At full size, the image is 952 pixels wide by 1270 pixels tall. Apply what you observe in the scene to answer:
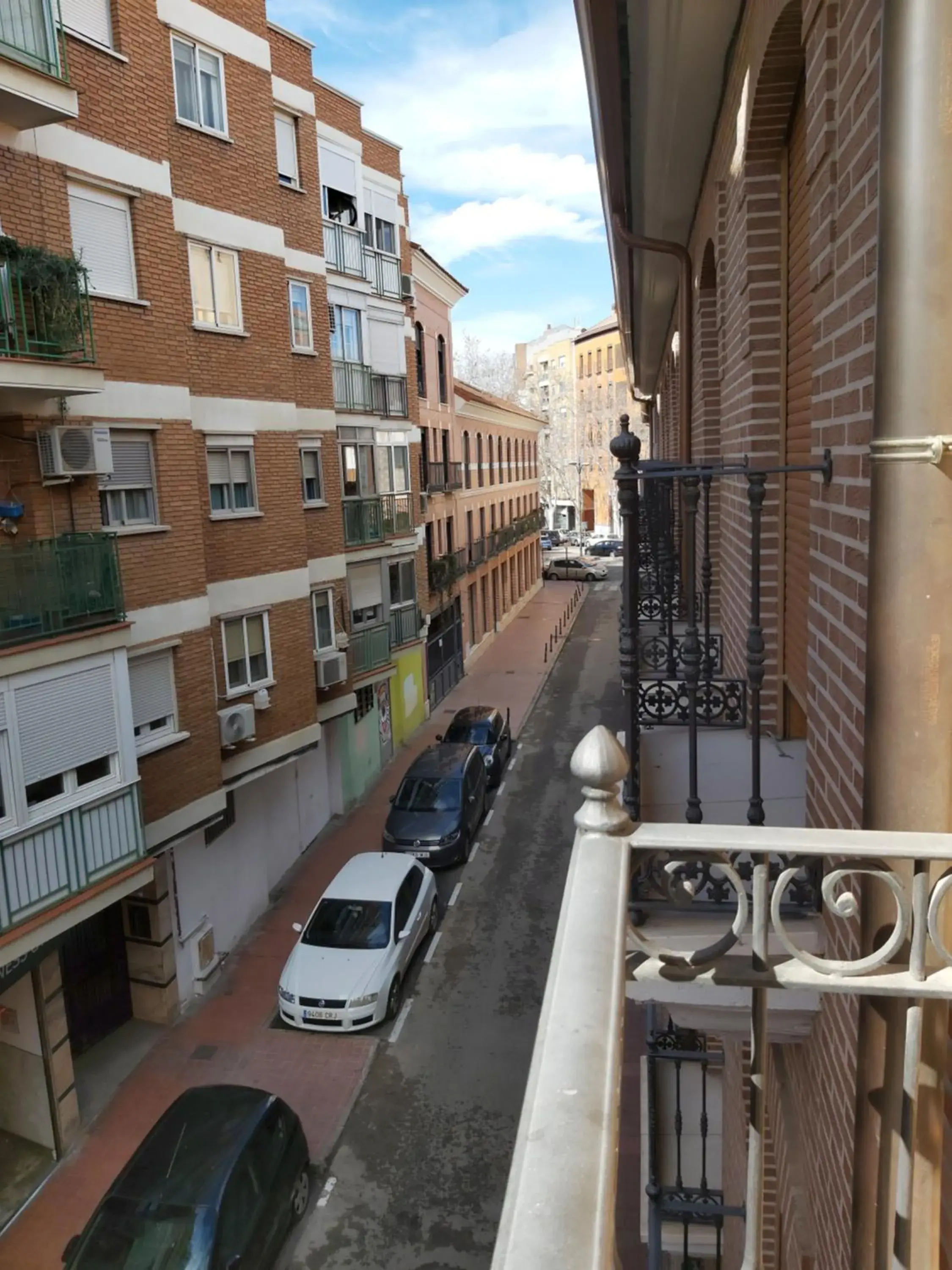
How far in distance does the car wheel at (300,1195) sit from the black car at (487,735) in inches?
419

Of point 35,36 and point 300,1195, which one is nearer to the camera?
point 35,36

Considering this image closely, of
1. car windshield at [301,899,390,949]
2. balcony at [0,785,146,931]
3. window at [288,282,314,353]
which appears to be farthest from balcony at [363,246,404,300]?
balcony at [0,785,146,931]

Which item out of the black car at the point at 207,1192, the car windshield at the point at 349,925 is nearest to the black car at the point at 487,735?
the car windshield at the point at 349,925

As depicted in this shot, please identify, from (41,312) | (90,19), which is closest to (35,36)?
(90,19)

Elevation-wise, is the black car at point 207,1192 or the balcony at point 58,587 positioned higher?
the balcony at point 58,587

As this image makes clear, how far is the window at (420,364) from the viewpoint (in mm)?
24438

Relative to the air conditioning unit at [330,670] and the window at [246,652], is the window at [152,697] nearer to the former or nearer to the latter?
the window at [246,652]

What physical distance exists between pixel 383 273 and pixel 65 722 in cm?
1305

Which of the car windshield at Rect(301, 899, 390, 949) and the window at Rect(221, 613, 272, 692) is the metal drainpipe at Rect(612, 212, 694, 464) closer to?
the window at Rect(221, 613, 272, 692)

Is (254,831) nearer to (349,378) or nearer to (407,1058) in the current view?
(407,1058)

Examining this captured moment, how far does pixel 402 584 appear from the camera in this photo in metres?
20.2

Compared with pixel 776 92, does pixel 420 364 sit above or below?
above

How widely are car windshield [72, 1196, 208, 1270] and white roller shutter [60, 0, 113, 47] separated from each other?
35.3ft

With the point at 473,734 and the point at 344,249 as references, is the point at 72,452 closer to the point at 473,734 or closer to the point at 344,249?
the point at 344,249
